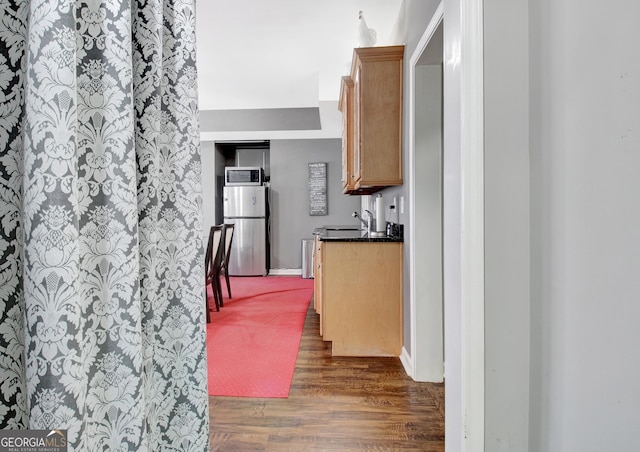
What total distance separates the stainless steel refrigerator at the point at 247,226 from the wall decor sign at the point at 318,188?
877mm

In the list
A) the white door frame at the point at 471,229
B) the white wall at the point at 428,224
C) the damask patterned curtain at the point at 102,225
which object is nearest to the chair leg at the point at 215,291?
the white wall at the point at 428,224

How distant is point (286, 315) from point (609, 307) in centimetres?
321

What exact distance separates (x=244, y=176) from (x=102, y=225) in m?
5.59

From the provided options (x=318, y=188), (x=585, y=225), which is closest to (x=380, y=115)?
(x=585, y=225)

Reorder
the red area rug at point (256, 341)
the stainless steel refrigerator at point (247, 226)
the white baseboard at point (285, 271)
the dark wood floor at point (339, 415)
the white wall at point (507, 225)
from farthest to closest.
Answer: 1. the white baseboard at point (285, 271)
2. the stainless steel refrigerator at point (247, 226)
3. the red area rug at point (256, 341)
4. the dark wood floor at point (339, 415)
5. the white wall at point (507, 225)

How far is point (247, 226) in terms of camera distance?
612cm

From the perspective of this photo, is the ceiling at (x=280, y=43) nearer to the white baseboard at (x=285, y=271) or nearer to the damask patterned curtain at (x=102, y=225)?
the damask patterned curtain at (x=102, y=225)

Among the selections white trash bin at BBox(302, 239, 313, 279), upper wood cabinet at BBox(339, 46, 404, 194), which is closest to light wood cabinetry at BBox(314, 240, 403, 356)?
upper wood cabinet at BBox(339, 46, 404, 194)

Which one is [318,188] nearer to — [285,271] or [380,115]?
[285,271]

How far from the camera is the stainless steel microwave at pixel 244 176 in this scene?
6133 mm

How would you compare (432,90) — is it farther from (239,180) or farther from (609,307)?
(239,180)

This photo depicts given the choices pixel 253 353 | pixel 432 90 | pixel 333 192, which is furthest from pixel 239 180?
pixel 432 90

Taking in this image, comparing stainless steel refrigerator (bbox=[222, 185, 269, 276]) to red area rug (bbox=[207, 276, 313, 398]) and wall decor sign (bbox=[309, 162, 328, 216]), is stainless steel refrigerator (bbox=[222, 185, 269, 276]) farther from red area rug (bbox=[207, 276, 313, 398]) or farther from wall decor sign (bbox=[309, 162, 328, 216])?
red area rug (bbox=[207, 276, 313, 398])

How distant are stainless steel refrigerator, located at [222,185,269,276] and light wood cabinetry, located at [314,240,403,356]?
3733mm
